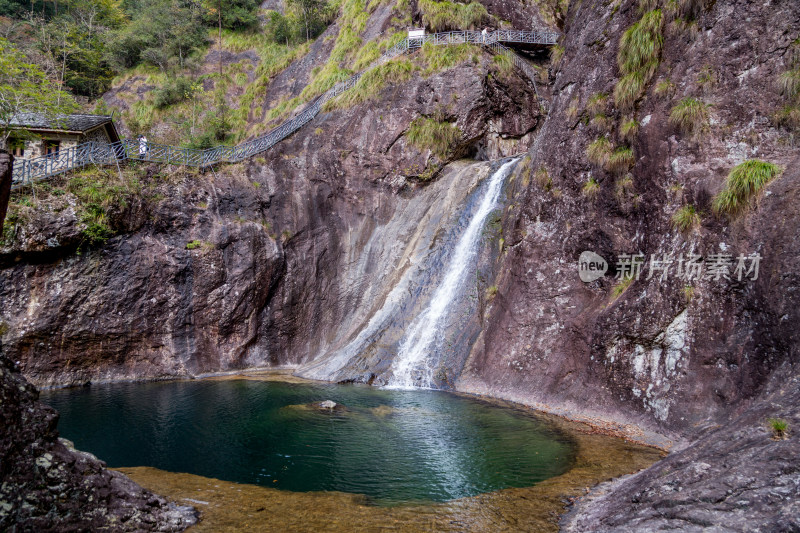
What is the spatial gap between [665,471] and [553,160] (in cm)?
1173

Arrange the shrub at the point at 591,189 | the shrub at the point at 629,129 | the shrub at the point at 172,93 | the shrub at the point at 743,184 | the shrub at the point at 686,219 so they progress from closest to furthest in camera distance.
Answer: the shrub at the point at 743,184
the shrub at the point at 686,219
the shrub at the point at 629,129
the shrub at the point at 591,189
the shrub at the point at 172,93

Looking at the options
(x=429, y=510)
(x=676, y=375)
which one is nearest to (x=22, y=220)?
(x=429, y=510)

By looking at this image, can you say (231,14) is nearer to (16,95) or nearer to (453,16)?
(453,16)

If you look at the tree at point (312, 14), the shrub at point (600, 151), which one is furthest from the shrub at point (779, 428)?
the tree at point (312, 14)

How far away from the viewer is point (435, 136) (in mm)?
23594

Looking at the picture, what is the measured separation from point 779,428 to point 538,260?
32.5 feet


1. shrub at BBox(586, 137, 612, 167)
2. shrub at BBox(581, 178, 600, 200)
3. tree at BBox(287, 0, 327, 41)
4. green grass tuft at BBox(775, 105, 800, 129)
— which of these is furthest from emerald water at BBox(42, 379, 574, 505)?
tree at BBox(287, 0, 327, 41)

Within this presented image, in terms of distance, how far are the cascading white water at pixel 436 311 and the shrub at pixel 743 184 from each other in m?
9.57

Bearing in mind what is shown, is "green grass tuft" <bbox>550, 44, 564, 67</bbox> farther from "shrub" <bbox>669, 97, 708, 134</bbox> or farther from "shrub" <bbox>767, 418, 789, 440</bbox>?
"shrub" <bbox>767, 418, 789, 440</bbox>

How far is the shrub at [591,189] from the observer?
1420 cm

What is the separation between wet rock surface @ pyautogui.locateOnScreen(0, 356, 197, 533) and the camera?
475cm

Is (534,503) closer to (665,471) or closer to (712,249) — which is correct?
(665,471)

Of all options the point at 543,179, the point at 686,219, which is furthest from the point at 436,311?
the point at 686,219

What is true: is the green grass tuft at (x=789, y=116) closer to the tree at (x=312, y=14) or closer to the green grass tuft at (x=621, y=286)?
the green grass tuft at (x=621, y=286)
